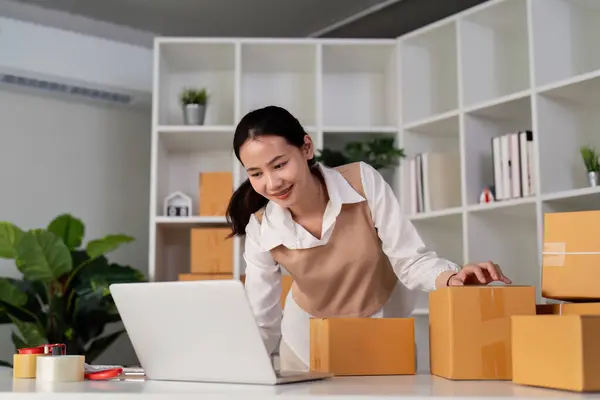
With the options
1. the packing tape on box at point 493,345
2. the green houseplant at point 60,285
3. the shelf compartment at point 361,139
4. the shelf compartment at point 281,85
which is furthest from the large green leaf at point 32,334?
the packing tape on box at point 493,345

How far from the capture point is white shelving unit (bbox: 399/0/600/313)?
9.14 ft

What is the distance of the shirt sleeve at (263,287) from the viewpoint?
161cm

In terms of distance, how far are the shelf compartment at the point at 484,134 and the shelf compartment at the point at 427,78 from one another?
0.38 metres

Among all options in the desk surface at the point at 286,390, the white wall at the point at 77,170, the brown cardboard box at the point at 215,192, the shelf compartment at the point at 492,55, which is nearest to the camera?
the desk surface at the point at 286,390

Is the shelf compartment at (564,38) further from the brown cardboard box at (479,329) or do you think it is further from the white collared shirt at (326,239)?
the brown cardboard box at (479,329)

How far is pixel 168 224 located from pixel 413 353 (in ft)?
8.01

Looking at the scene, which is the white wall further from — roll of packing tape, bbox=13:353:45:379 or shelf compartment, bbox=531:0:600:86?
roll of packing tape, bbox=13:353:45:379

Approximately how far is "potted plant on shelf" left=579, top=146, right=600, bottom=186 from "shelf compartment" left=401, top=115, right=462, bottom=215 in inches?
25.4

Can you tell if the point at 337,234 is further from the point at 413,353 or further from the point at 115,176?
the point at 115,176

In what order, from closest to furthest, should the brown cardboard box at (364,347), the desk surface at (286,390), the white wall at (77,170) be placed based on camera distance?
the desk surface at (286,390) → the brown cardboard box at (364,347) → the white wall at (77,170)

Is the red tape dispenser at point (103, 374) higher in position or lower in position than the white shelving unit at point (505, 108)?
lower

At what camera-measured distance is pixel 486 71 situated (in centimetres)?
324

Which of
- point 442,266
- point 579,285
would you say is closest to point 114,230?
point 442,266

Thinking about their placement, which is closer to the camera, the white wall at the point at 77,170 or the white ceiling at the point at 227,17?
the white ceiling at the point at 227,17
